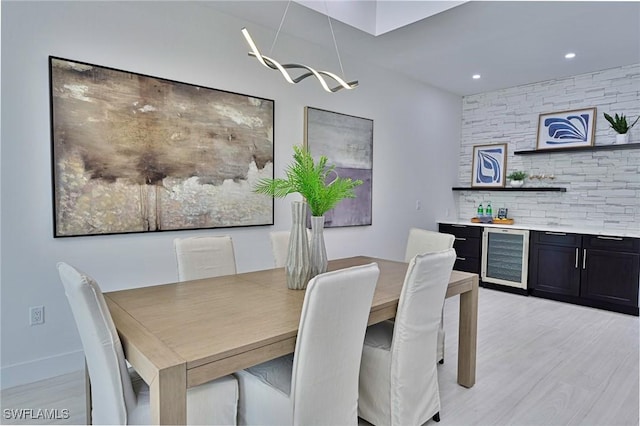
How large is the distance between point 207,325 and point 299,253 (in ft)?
2.28

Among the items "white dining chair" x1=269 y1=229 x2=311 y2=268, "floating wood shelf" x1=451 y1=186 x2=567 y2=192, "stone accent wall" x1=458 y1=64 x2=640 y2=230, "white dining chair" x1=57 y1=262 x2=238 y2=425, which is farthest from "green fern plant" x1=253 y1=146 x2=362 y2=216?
"stone accent wall" x1=458 y1=64 x2=640 y2=230

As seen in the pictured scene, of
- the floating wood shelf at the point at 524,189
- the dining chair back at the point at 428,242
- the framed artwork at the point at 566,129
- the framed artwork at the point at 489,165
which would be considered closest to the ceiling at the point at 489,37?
the framed artwork at the point at 566,129

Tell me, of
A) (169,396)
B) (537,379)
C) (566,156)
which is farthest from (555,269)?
(169,396)

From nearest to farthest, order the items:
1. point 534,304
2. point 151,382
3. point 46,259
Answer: point 151,382 → point 46,259 → point 534,304

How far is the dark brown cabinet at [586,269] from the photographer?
4089mm

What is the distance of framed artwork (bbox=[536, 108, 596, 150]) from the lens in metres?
4.72

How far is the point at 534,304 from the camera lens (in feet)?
14.8

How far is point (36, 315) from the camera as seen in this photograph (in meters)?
2.55

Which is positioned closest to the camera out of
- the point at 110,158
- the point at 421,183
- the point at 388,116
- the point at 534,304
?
the point at 110,158

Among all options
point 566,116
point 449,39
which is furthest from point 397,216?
point 566,116

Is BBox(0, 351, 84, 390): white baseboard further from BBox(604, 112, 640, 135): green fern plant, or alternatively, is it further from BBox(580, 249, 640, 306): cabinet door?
BBox(604, 112, 640, 135): green fern plant

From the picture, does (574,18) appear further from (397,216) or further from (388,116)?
(397,216)

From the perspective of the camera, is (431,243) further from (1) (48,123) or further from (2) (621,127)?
(2) (621,127)

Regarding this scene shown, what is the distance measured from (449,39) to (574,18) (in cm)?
103
